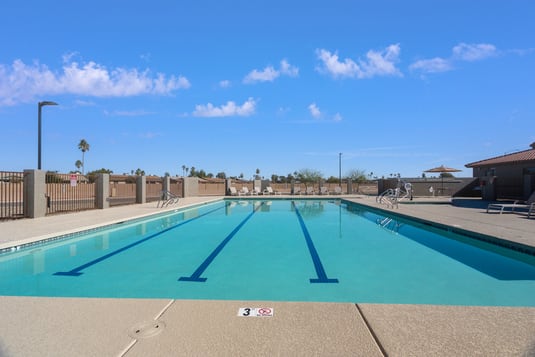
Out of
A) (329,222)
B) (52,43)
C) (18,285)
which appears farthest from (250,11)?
(18,285)

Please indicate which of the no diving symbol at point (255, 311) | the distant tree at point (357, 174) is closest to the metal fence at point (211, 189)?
the no diving symbol at point (255, 311)

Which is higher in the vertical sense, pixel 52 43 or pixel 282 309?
pixel 52 43

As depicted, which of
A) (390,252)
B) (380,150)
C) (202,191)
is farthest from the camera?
(380,150)

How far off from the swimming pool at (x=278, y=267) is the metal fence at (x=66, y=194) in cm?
429

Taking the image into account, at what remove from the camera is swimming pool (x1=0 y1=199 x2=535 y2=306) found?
173 inches

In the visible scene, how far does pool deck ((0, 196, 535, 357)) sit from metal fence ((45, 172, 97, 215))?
33.0ft

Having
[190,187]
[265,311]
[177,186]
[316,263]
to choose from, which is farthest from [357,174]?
[265,311]

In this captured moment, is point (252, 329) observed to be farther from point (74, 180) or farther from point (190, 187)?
point (190, 187)

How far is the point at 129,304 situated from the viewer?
127 inches

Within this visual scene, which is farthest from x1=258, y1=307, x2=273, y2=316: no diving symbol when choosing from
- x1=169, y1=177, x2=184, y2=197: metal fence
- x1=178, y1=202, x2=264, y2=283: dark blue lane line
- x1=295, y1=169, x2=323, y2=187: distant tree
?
x1=295, y1=169, x2=323, y2=187: distant tree

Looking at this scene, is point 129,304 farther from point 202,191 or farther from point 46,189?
point 202,191

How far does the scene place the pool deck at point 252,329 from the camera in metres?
2.29

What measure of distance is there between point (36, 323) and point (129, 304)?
75 centimetres

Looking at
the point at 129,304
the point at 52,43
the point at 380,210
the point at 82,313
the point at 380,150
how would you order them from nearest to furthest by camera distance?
the point at 82,313
the point at 129,304
the point at 52,43
the point at 380,210
the point at 380,150
